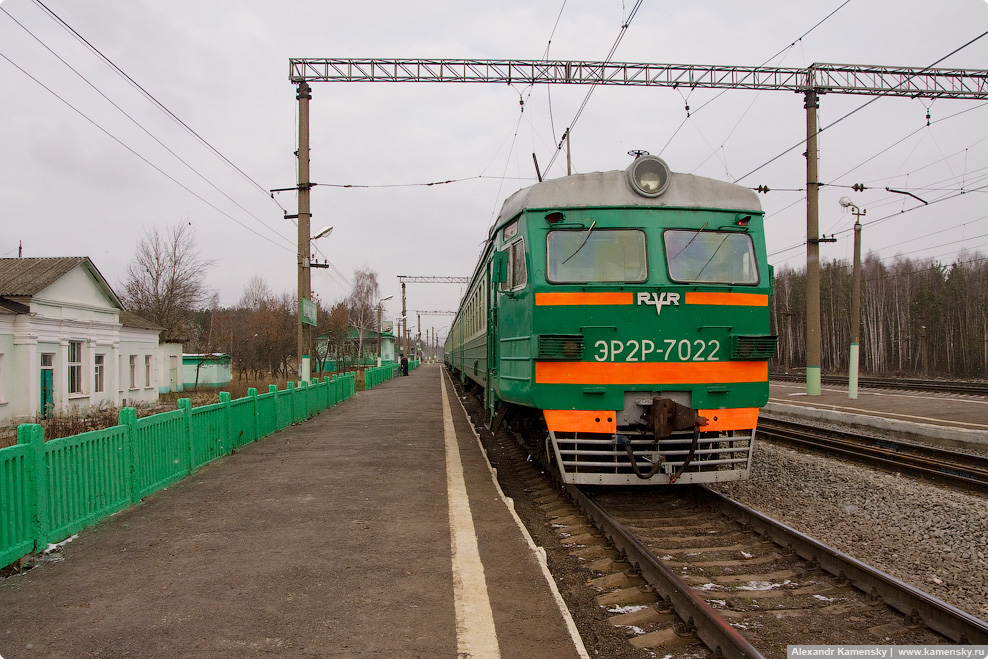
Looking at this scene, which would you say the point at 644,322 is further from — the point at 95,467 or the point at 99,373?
the point at 99,373

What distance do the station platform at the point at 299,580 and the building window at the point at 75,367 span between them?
60.1 feet

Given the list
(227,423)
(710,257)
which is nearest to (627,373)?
(710,257)

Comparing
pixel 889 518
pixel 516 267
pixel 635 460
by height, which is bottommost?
pixel 889 518

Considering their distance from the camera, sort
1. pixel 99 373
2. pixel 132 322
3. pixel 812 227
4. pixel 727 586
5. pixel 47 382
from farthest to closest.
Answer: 1. pixel 132 322
2. pixel 99 373
3. pixel 47 382
4. pixel 812 227
5. pixel 727 586

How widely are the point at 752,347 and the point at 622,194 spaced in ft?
6.39

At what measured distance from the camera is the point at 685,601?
376 cm

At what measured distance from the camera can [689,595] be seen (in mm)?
3717

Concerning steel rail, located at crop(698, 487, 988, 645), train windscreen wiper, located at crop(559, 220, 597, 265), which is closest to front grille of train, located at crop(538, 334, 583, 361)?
train windscreen wiper, located at crop(559, 220, 597, 265)

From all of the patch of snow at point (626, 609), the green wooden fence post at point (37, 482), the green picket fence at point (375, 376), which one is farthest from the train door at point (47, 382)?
the patch of snow at point (626, 609)

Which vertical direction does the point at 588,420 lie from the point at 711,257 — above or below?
below

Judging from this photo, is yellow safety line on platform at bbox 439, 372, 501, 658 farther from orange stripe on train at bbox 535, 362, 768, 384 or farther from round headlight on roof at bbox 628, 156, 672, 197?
round headlight on roof at bbox 628, 156, 672, 197

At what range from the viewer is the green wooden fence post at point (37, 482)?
15.5ft

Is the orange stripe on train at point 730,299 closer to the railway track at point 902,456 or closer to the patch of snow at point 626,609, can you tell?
the patch of snow at point 626,609

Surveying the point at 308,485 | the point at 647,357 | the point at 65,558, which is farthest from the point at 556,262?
the point at 65,558
